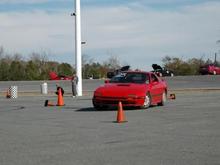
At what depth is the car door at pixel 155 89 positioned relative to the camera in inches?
808

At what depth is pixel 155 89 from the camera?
20875 millimetres

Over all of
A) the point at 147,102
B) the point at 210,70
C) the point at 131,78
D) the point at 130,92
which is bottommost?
the point at 147,102

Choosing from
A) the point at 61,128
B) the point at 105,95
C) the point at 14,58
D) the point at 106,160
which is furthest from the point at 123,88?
the point at 14,58

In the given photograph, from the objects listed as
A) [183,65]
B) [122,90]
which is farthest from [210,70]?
[122,90]

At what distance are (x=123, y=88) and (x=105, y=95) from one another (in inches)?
25.8

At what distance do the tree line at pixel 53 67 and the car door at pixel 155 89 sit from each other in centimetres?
5562

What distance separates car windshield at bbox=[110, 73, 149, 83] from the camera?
810 inches

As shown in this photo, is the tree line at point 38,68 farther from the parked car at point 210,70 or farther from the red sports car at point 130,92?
the red sports car at point 130,92

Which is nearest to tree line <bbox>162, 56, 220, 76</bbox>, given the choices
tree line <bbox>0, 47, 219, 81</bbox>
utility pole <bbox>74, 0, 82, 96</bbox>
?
tree line <bbox>0, 47, 219, 81</bbox>

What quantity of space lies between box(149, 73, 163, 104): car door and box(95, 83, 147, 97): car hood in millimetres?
562

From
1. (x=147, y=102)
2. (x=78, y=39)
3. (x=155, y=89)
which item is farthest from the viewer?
→ (x=78, y=39)

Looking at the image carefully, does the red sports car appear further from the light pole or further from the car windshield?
the light pole

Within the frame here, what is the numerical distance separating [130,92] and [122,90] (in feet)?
0.92

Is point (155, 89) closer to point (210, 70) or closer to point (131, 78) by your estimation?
point (131, 78)
